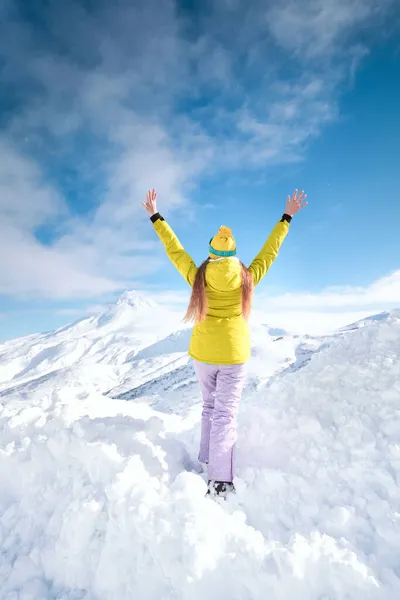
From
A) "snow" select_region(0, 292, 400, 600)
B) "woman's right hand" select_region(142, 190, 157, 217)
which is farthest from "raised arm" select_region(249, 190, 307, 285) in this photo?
"snow" select_region(0, 292, 400, 600)

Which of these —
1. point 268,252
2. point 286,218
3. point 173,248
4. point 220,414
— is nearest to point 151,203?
point 173,248

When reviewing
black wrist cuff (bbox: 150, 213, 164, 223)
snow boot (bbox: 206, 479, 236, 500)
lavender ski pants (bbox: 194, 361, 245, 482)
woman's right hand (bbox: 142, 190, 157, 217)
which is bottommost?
snow boot (bbox: 206, 479, 236, 500)

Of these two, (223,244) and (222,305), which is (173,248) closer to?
(223,244)

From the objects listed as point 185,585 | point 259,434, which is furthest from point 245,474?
point 185,585

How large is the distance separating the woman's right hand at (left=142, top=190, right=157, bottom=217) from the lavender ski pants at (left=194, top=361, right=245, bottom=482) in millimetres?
2417

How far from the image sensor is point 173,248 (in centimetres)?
506

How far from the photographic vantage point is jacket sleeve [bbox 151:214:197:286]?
4.94m

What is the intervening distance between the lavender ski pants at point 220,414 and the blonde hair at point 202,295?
737 mm

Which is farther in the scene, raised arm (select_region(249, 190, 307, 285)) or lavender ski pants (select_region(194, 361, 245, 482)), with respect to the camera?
raised arm (select_region(249, 190, 307, 285))

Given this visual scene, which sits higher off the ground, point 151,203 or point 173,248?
point 151,203

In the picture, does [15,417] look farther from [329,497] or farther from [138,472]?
[329,497]

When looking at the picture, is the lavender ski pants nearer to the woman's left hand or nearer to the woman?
the woman

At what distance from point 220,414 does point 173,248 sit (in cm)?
247

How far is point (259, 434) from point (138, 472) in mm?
2177
